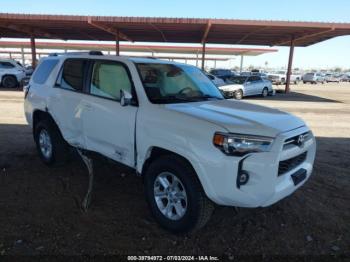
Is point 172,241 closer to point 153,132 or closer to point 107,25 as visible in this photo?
point 153,132

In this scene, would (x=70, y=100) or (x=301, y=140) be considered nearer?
(x=301, y=140)

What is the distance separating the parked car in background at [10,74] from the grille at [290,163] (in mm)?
21613

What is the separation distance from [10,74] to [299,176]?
861 inches

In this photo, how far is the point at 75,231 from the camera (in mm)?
3559

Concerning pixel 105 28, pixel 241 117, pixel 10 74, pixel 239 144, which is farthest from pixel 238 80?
pixel 239 144

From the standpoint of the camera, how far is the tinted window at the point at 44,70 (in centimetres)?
555

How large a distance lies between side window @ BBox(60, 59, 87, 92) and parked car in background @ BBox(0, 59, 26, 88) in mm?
18452

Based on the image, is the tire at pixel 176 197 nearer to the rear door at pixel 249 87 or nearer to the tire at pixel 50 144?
the tire at pixel 50 144

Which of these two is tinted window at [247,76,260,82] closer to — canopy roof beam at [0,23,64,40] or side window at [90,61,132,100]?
canopy roof beam at [0,23,64,40]

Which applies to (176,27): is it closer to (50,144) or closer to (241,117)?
(50,144)

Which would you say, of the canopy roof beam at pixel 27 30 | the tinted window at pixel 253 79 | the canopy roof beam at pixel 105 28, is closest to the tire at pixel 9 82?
the canopy roof beam at pixel 27 30

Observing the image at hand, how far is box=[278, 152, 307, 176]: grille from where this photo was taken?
3.28 meters

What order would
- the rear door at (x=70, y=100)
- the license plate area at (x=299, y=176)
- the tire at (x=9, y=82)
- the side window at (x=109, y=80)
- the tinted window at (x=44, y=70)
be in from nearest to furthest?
1. the license plate area at (x=299, y=176)
2. the side window at (x=109, y=80)
3. the rear door at (x=70, y=100)
4. the tinted window at (x=44, y=70)
5. the tire at (x=9, y=82)

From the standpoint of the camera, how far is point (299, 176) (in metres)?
3.53
